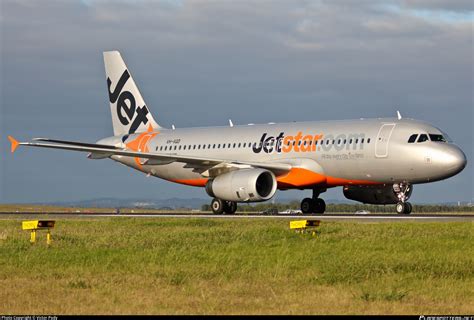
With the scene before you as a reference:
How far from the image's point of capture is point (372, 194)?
44875mm

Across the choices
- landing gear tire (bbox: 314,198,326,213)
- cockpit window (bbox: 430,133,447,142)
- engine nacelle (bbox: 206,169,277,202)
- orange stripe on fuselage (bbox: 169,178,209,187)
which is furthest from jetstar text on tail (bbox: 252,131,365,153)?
orange stripe on fuselage (bbox: 169,178,209,187)

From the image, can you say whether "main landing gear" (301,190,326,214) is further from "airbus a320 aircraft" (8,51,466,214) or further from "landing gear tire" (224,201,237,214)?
"landing gear tire" (224,201,237,214)

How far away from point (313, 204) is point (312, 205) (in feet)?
0.23

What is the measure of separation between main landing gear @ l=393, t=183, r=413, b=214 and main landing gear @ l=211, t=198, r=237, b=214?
812 cm

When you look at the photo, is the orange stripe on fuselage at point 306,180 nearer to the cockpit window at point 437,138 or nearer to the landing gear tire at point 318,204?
the landing gear tire at point 318,204

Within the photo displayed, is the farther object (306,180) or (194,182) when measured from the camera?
(194,182)

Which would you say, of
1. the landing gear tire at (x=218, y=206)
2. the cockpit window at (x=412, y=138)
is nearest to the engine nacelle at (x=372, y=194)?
the cockpit window at (x=412, y=138)

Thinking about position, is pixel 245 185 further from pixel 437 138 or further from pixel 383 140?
pixel 437 138

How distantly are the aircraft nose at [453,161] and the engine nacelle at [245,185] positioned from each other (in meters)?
8.06

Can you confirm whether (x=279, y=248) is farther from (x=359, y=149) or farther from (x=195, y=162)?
(x=195, y=162)

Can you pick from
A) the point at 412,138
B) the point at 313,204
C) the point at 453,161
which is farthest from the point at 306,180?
the point at 453,161

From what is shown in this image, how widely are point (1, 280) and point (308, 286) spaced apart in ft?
19.3

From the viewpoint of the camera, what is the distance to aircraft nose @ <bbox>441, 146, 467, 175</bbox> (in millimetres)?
38969

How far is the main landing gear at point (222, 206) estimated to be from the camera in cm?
4494
